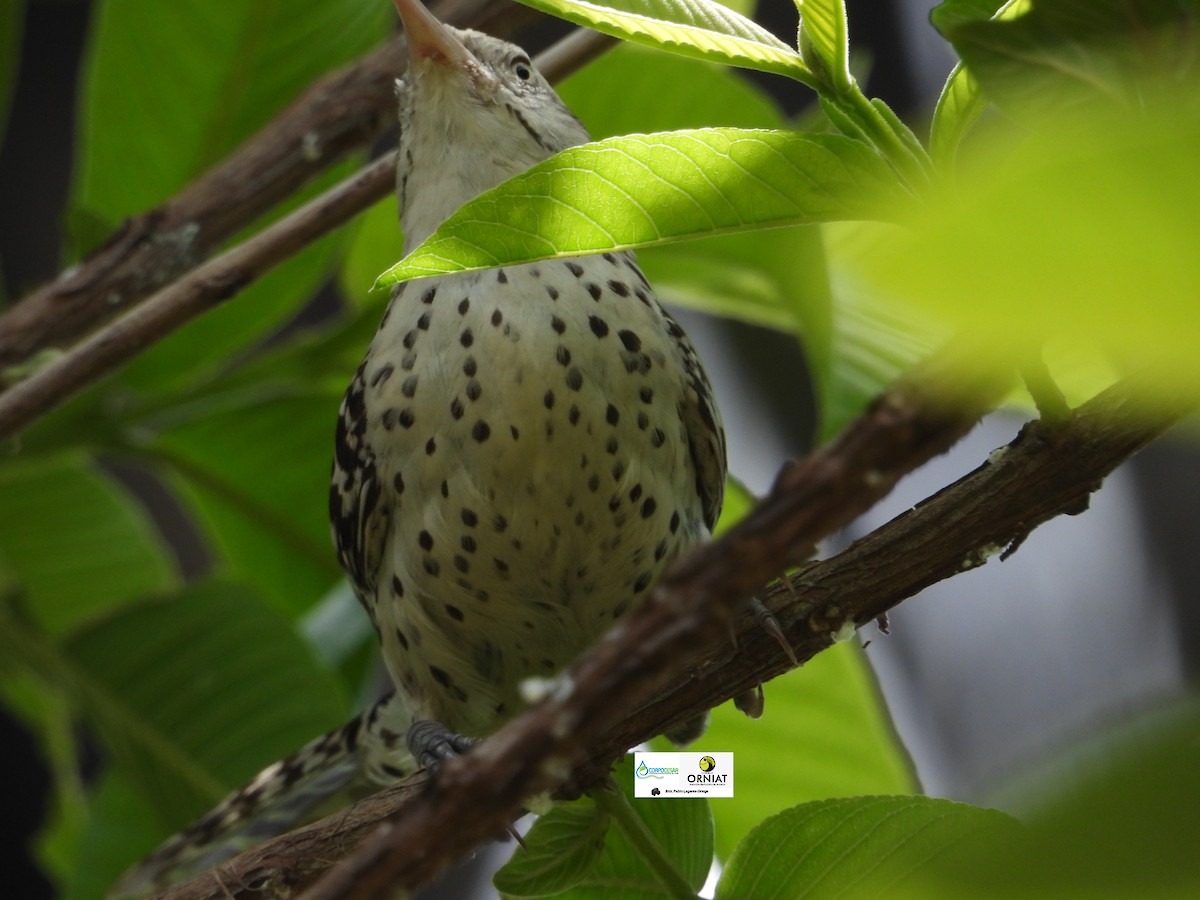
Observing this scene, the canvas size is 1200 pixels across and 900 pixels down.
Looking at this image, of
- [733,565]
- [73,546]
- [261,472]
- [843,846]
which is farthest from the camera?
[73,546]

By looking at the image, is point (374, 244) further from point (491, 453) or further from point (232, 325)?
point (491, 453)

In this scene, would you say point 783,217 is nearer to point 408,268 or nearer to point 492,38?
point 408,268

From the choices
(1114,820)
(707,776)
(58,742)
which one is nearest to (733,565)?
(1114,820)

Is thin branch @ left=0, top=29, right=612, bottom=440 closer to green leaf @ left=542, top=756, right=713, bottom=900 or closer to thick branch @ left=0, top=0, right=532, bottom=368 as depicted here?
thick branch @ left=0, top=0, right=532, bottom=368

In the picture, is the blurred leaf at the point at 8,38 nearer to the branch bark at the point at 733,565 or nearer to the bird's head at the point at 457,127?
the bird's head at the point at 457,127

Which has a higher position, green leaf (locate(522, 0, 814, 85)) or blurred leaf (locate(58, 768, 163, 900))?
green leaf (locate(522, 0, 814, 85))

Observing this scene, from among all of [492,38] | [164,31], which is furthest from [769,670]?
[164,31]

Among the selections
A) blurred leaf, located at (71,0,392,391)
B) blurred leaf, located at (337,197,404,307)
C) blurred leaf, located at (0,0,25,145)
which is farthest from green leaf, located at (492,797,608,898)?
blurred leaf, located at (0,0,25,145)
